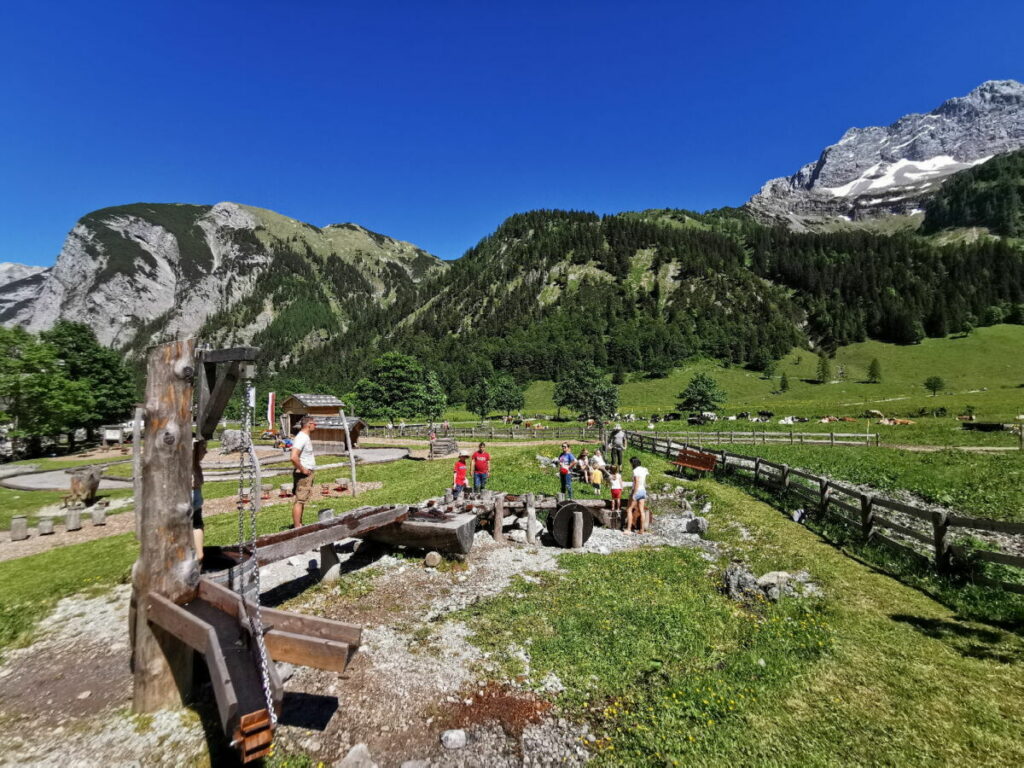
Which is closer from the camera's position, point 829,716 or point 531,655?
point 829,716

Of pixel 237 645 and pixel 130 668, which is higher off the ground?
pixel 237 645

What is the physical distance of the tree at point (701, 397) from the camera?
78.9 metres

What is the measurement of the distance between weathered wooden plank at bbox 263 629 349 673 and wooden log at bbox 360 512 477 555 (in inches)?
224

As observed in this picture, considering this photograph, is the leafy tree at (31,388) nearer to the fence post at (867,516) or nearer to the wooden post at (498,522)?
the wooden post at (498,522)

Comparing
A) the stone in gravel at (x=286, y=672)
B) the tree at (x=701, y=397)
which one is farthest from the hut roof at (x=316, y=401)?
the tree at (x=701, y=397)

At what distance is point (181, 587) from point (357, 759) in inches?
111

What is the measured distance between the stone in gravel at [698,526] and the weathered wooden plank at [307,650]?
11972 mm

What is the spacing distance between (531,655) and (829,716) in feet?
12.0

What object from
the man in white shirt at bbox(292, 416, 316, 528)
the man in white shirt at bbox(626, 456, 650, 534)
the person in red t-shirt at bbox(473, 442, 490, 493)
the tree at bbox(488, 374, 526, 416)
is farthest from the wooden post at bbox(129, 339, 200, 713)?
the tree at bbox(488, 374, 526, 416)

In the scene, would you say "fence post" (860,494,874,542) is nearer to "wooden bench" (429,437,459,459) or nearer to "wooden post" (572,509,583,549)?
"wooden post" (572,509,583,549)

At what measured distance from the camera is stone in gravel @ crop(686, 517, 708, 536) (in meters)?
13.4

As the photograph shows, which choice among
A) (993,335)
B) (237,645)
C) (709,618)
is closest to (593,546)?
(709,618)

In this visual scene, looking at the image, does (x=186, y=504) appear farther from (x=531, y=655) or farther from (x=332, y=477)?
(x=332, y=477)

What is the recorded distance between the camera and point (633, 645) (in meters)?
6.79
